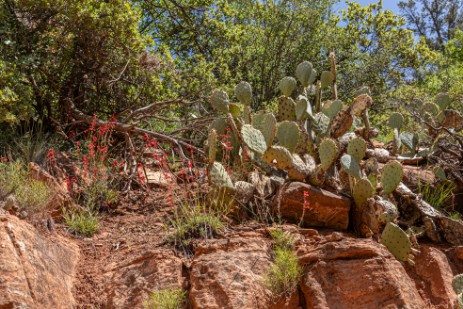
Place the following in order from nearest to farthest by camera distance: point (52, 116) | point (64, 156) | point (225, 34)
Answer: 1. point (64, 156)
2. point (52, 116)
3. point (225, 34)

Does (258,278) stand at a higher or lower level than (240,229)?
lower

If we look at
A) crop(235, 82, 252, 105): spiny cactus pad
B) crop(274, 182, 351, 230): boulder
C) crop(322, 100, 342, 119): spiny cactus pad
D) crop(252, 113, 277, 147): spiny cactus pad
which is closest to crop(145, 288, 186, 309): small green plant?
crop(274, 182, 351, 230): boulder

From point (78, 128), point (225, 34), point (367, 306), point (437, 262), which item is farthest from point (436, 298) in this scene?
point (225, 34)

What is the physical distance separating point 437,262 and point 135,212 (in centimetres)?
263

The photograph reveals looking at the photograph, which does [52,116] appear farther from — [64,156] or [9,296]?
[9,296]

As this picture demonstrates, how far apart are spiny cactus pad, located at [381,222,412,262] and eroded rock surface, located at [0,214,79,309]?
2.26 metres

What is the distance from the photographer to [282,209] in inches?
168

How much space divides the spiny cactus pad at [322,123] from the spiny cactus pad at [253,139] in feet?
2.50

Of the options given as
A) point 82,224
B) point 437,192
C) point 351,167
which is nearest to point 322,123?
point 351,167

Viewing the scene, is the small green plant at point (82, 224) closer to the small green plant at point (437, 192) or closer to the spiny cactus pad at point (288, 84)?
the spiny cactus pad at point (288, 84)

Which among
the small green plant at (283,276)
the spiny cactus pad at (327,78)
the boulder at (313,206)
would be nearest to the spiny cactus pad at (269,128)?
the boulder at (313,206)

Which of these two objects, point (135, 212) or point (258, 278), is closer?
point (258, 278)

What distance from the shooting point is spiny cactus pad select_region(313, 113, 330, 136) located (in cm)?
507

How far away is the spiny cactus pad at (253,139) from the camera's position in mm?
4457
